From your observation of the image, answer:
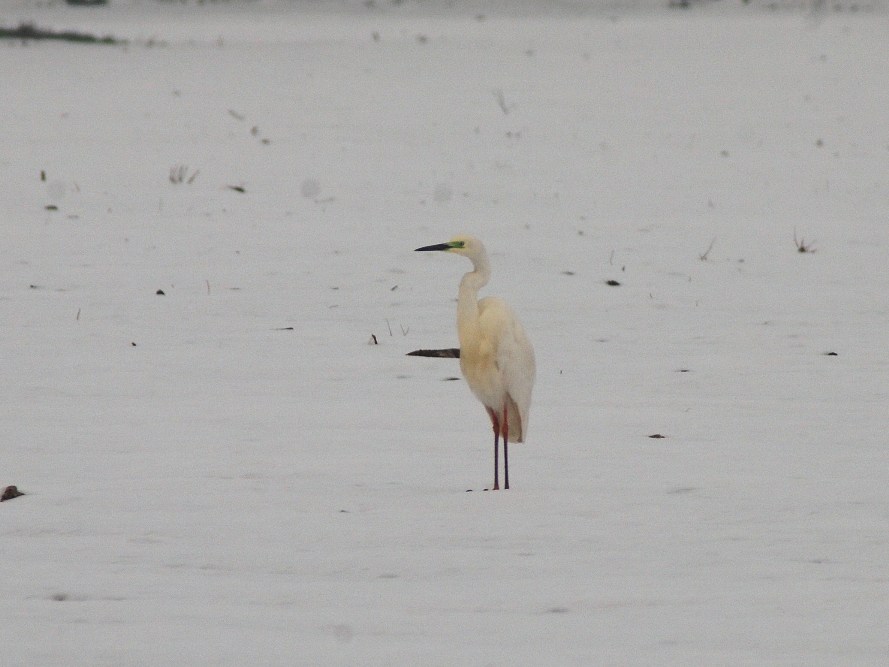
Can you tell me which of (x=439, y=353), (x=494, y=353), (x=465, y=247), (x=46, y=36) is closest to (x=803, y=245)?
(x=439, y=353)

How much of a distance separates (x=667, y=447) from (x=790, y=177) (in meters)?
8.06

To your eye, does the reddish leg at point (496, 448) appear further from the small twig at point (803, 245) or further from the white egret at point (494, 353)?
the small twig at point (803, 245)

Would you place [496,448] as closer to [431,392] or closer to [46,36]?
[431,392]

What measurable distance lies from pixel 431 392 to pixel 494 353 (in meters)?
1.36

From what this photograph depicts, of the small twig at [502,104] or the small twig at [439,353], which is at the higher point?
the small twig at [502,104]

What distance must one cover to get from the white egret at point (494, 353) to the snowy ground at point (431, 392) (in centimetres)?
23

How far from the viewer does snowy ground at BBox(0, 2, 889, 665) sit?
3.19m

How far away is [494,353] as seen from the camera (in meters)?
4.44

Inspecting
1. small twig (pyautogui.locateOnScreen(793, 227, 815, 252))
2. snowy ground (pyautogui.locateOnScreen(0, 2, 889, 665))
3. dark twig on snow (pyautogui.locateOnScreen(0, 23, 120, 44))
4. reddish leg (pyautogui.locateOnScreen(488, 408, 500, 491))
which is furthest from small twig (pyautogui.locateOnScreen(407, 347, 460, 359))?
dark twig on snow (pyautogui.locateOnScreen(0, 23, 120, 44))

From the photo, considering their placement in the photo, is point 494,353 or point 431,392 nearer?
point 494,353

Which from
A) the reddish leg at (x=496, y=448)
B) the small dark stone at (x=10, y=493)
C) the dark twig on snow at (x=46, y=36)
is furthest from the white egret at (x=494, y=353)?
the dark twig on snow at (x=46, y=36)

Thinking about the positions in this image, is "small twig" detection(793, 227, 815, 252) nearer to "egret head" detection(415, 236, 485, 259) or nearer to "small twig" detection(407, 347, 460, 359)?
"small twig" detection(407, 347, 460, 359)

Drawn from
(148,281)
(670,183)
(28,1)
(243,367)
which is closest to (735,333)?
(243,367)

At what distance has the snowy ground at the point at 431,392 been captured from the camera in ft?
10.5
